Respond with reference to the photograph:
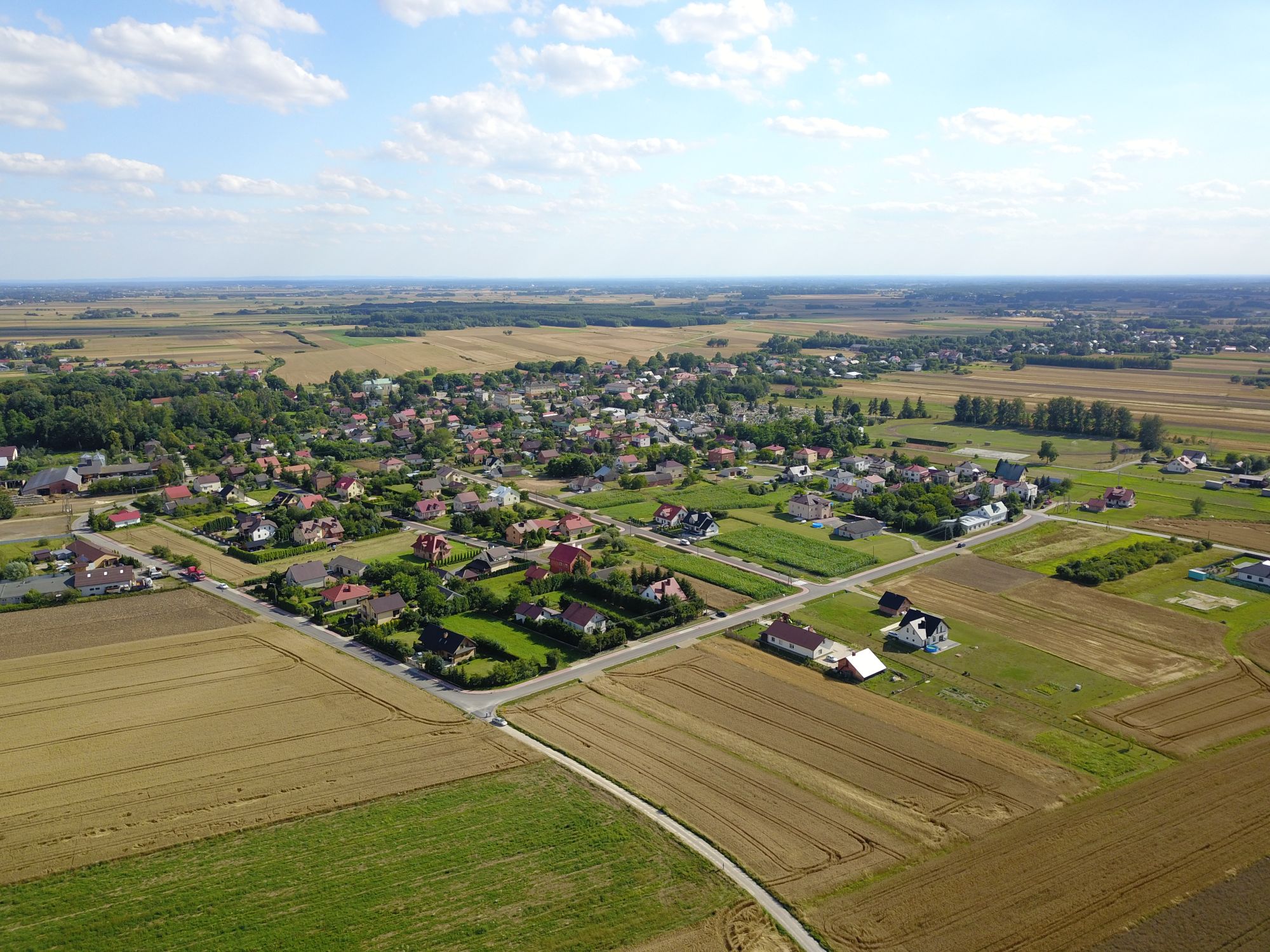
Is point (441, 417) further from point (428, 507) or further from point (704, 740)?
point (704, 740)

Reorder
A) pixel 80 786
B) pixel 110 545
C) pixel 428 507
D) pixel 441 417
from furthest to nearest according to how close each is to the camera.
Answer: pixel 441 417, pixel 428 507, pixel 110 545, pixel 80 786

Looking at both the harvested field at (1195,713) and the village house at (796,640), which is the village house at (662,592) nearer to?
the village house at (796,640)

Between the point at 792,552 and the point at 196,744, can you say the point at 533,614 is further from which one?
the point at 792,552

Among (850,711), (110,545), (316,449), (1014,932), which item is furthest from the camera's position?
(316,449)

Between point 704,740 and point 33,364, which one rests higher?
point 33,364

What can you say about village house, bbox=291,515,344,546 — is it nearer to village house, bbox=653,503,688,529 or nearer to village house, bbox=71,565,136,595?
village house, bbox=71,565,136,595

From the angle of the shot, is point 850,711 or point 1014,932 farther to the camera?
point 850,711

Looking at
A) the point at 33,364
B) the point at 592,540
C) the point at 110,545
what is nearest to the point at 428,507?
the point at 592,540

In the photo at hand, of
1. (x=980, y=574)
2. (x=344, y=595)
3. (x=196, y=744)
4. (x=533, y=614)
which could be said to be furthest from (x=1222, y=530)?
(x=196, y=744)
